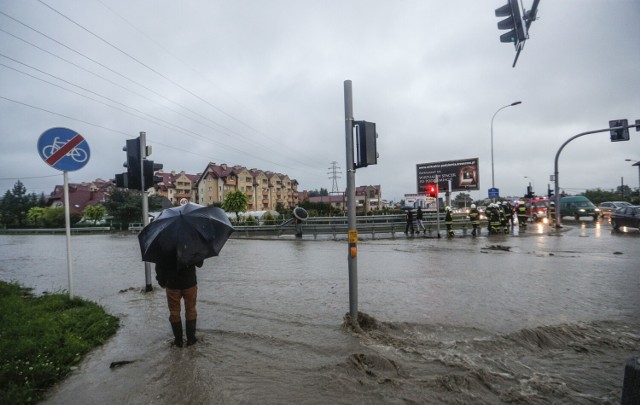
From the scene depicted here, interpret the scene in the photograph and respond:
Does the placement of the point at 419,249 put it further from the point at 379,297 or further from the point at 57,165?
the point at 57,165

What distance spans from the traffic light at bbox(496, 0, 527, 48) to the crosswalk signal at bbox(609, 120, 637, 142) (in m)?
15.0

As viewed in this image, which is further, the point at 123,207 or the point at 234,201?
the point at 234,201

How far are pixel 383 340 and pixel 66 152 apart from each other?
250 inches

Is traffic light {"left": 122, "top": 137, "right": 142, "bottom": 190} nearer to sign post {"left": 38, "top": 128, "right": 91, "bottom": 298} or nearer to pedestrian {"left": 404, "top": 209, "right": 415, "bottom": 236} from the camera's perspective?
sign post {"left": 38, "top": 128, "right": 91, "bottom": 298}

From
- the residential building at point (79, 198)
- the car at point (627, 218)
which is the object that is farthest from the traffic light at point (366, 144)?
the residential building at point (79, 198)

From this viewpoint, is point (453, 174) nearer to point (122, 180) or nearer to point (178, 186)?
point (122, 180)

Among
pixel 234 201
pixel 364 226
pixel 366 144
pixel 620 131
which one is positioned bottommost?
pixel 364 226

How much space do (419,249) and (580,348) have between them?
9644 mm

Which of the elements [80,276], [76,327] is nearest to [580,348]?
[76,327]

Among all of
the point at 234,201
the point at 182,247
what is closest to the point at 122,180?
the point at 182,247

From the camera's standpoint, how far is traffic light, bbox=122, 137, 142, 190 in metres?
7.58

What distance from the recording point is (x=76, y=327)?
501 cm

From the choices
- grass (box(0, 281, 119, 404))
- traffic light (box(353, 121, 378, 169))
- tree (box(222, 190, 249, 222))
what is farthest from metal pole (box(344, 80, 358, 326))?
tree (box(222, 190, 249, 222))

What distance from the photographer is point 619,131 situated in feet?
59.6
